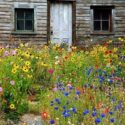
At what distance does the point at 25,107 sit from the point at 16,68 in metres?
0.60

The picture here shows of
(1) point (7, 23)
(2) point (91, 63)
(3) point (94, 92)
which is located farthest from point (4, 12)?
(3) point (94, 92)

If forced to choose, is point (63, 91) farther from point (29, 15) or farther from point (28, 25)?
point (29, 15)

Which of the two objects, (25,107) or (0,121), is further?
(25,107)

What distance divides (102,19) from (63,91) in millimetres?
13296

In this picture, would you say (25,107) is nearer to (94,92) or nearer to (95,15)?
(94,92)

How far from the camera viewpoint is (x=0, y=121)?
5.41 metres

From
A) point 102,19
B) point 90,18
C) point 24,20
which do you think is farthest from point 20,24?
point 102,19

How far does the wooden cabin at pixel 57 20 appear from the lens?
730 inches

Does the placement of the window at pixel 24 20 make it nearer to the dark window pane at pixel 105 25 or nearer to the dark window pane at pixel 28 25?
the dark window pane at pixel 28 25

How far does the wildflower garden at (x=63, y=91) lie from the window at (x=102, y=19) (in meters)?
10.4

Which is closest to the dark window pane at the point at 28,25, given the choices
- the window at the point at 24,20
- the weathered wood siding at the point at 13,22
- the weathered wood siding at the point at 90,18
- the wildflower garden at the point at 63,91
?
the window at the point at 24,20

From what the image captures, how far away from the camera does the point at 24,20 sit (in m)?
18.9

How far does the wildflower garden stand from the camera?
17.1 feet

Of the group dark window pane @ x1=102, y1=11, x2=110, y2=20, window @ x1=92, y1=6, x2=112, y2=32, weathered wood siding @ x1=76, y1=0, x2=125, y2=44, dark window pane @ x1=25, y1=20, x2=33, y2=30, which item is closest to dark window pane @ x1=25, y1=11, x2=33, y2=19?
dark window pane @ x1=25, y1=20, x2=33, y2=30
